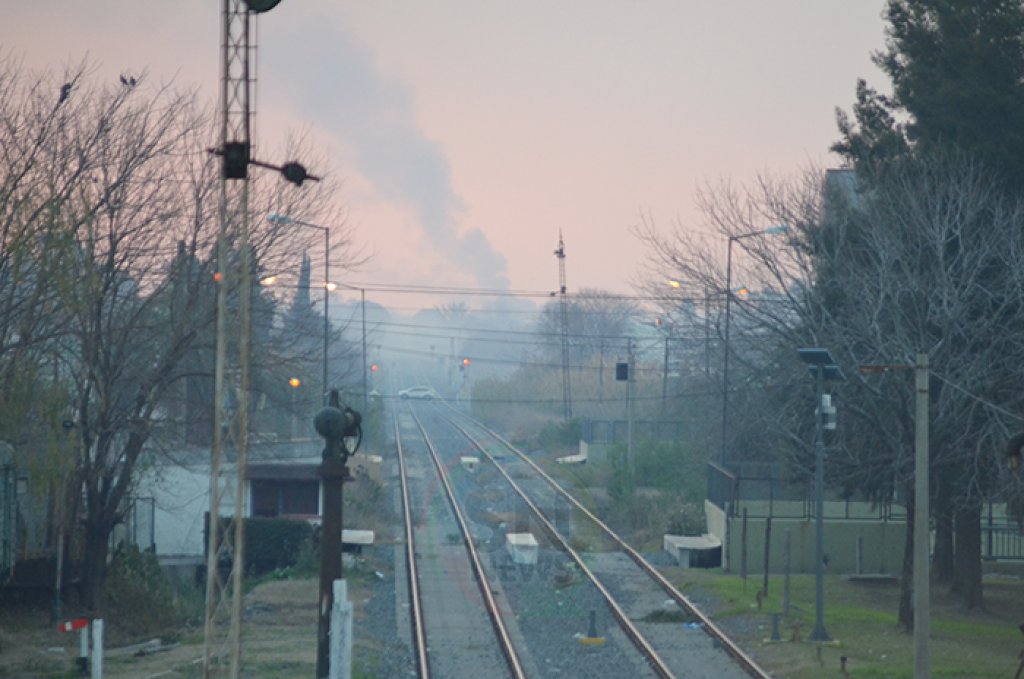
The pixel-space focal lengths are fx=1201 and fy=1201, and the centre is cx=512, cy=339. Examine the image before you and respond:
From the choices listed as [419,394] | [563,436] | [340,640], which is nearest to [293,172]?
[340,640]

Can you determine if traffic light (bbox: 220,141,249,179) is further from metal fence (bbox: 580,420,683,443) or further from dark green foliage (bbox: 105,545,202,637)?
metal fence (bbox: 580,420,683,443)

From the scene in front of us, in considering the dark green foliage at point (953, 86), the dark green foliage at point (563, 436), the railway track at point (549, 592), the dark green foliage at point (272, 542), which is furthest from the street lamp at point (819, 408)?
the dark green foliage at point (563, 436)

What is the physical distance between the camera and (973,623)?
2192 cm

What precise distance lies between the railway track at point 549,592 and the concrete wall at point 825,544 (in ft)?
7.51

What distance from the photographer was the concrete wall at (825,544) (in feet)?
91.5

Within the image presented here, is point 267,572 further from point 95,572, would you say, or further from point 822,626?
point 822,626

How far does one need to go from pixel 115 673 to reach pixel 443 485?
83.7ft

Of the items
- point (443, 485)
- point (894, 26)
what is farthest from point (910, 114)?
point (443, 485)

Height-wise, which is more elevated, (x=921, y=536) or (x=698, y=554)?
(x=921, y=536)

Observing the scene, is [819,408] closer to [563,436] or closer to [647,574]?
[647,574]

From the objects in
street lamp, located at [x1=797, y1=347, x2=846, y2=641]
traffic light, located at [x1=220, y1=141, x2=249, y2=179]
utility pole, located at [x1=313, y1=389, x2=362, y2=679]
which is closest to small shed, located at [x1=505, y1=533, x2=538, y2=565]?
street lamp, located at [x1=797, y1=347, x2=846, y2=641]

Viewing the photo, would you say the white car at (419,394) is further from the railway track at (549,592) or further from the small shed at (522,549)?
the small shed at (522,549)

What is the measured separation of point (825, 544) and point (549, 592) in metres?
7.63

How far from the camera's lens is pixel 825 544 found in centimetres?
2814
